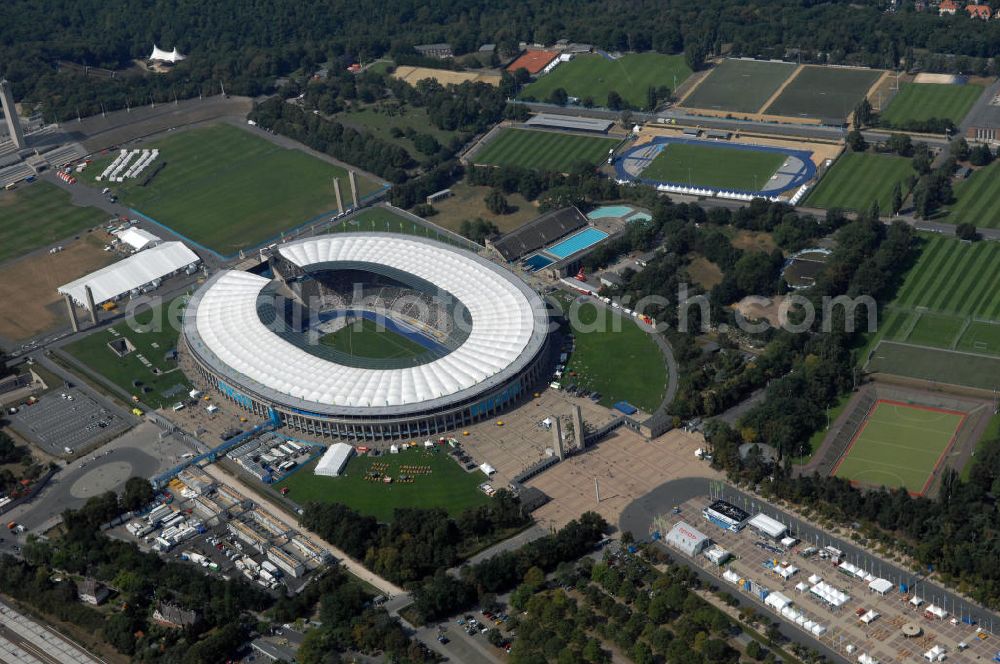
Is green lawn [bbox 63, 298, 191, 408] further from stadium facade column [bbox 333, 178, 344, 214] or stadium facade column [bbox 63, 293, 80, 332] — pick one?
stadium facade column [bbox 333, 178, 344, 214]

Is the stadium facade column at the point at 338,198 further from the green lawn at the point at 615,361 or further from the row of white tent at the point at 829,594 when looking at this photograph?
the row of white tent at the point at 829,594

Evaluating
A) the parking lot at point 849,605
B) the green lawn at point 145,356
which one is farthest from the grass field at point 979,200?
the green lawn at point 145,356

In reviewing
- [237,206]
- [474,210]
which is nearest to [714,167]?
[474,210]

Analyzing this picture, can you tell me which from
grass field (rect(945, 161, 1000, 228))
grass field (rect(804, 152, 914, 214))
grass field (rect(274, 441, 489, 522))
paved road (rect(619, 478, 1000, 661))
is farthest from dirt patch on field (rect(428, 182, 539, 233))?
paved road (rect(619, 478, 1000, 661))

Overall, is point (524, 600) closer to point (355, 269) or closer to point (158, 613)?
point (158, 613)

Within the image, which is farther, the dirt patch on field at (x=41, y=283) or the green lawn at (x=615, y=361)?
the dirt patch on field at (x=41, y=283)
